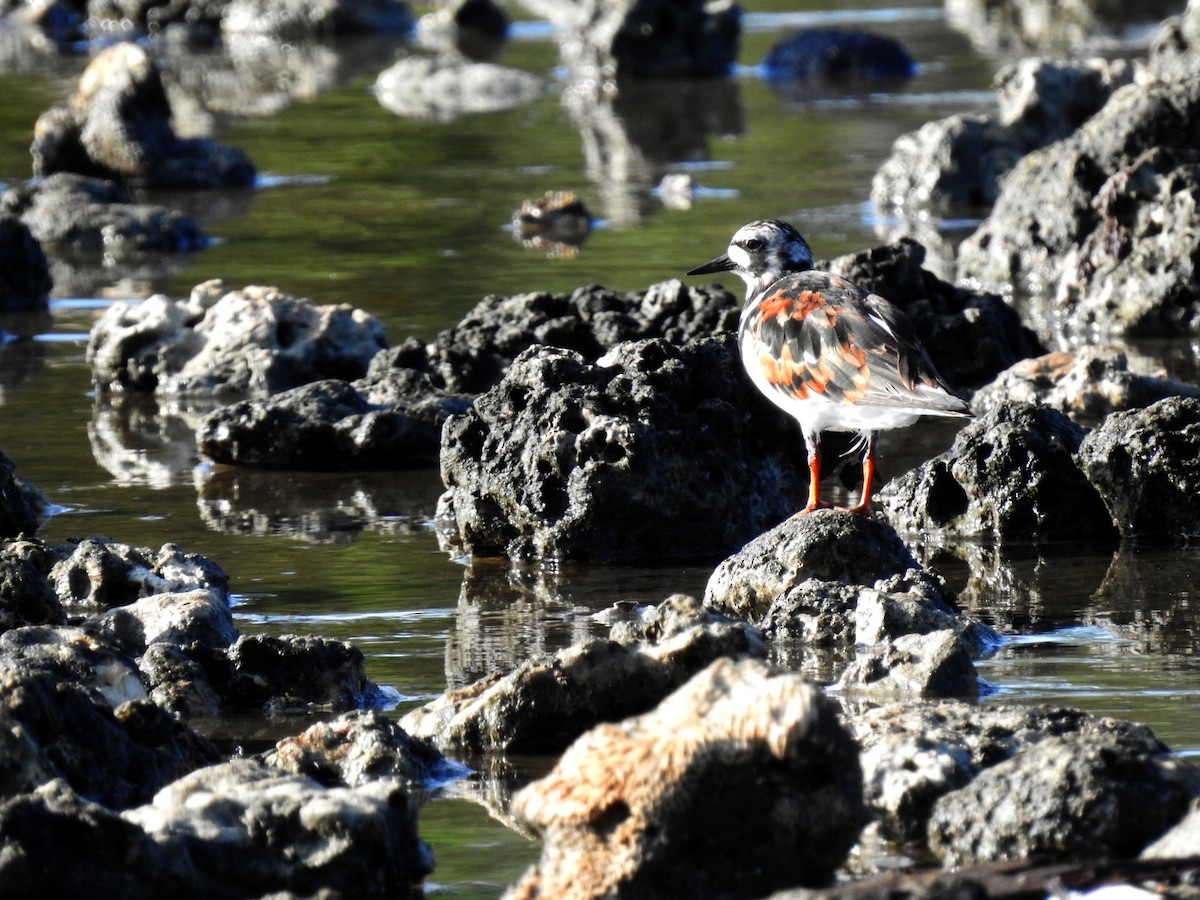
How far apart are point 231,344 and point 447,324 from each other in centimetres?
180

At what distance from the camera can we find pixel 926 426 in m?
11.5

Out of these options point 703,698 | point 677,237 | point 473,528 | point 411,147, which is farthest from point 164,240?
point 703,698

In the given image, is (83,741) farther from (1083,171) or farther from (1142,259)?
(1083,171)

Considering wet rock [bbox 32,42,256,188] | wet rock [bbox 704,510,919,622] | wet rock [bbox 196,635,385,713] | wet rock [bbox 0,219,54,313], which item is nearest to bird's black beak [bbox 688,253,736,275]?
wet rock [bbox 704,510,919,622]

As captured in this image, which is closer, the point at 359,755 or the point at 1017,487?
the point at 359,755

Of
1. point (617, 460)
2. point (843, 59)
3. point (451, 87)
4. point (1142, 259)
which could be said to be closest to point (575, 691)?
point (617, 460)

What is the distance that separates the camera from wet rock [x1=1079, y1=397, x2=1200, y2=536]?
8.73 metres

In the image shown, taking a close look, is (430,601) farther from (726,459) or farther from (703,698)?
(703,698)

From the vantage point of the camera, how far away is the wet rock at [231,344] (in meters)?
12.3

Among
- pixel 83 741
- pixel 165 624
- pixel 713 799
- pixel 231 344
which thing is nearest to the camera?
pixel 713 799

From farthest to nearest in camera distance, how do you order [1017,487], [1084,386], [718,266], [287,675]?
[1084,386] → [718,266] → [1017,487] → [287,675]

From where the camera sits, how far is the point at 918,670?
6574 millimetres

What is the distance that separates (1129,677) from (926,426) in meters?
4.78

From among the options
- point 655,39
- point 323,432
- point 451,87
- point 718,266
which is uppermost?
point 655,39
